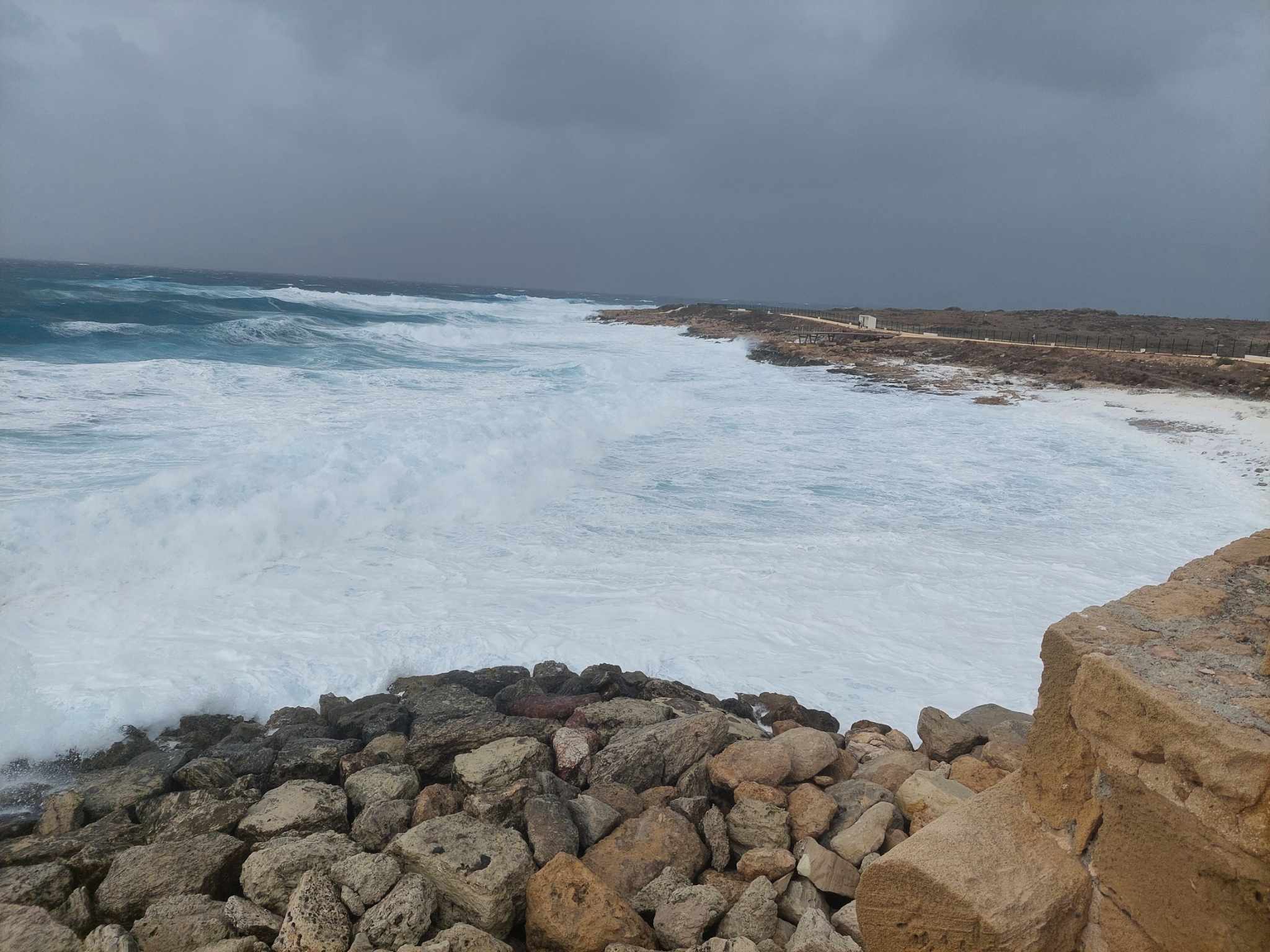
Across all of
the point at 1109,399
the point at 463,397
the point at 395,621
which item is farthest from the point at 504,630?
the point at 1109,399

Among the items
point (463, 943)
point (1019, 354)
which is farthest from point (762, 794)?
point (1019, 354)

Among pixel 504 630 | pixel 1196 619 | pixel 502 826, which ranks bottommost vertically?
pixel 504 630

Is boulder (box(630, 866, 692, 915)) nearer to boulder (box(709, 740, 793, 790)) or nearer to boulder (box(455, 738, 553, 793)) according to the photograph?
boulder (box(709, 740, 793, 790))

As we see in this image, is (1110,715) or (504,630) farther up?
(1110,715)

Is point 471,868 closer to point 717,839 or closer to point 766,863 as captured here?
point 717,839

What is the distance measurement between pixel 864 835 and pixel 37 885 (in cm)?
399

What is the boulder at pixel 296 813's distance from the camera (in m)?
4.11

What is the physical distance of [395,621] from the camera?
7543mm

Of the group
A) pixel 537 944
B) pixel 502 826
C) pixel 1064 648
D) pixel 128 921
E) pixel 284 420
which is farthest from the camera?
pixel 284 420

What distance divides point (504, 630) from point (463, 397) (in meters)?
14.2

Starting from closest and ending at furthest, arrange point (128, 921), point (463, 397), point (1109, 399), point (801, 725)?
point (128, 921) → point (801, 725) → point (463, 397) → point (1109, 399)

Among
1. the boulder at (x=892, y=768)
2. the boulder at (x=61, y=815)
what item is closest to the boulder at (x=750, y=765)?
the boulder at (x=892, y=768)

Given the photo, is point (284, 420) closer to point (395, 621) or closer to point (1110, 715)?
point (395, 621)

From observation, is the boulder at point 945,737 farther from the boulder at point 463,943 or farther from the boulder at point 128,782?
the boulder at point 128,782
